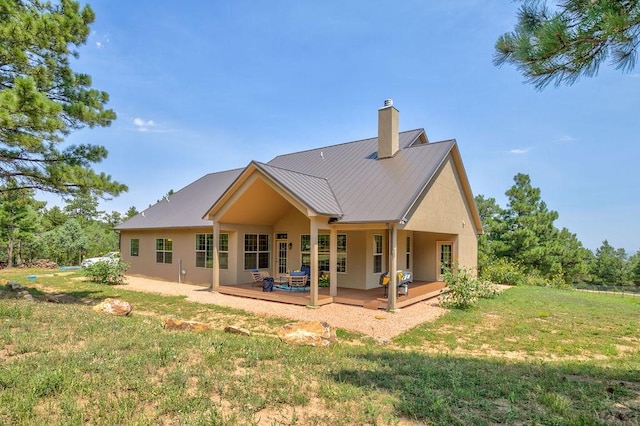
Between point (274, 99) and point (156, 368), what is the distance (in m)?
14.7

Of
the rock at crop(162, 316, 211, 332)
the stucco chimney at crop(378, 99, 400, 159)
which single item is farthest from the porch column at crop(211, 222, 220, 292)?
the stucco chimney at crop(378, 99, 400, 159)

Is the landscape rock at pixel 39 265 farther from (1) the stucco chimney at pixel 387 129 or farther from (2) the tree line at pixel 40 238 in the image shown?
(1) the stucco chimney at pixel 387 129

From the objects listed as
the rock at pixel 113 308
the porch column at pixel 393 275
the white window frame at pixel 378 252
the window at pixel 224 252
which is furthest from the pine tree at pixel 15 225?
the porch column at pixel 393 275

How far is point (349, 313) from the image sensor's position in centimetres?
1046

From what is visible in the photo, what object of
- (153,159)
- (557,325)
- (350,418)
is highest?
(153,159)

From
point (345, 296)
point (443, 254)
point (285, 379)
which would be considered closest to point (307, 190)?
point (345, 296)

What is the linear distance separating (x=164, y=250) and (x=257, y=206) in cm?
714

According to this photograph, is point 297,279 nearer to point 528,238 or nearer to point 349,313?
point 349,313

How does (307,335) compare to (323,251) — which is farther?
(323,251)

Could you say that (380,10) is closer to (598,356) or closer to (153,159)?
(598,356)

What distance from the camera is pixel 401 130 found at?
17594 mm

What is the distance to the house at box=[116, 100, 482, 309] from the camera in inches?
469

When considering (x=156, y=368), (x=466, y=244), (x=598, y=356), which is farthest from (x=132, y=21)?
(x=466, y=244)

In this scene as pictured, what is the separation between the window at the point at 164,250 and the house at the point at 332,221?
0.17 ft
